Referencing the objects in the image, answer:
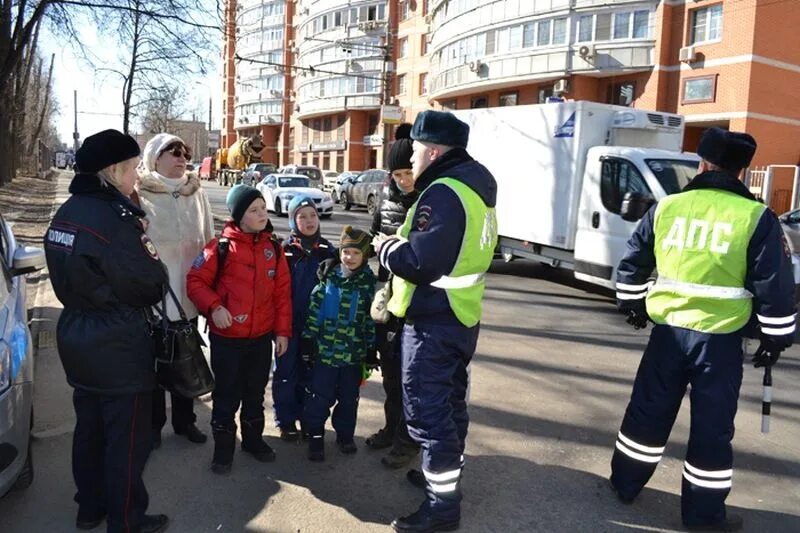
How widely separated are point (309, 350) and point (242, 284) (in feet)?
2.08

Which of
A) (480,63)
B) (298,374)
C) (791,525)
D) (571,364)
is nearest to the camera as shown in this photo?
(791,525)

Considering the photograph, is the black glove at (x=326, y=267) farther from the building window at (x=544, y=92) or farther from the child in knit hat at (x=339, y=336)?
the building window at (x=544, y=92)

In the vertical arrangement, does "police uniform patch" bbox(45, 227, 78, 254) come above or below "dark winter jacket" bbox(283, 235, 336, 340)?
above

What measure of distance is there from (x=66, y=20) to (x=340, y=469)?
1306 centimetres

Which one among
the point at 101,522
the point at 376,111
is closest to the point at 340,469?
the point at 101,522

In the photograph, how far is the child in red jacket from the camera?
3648 millimetres

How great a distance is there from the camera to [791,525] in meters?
3.43

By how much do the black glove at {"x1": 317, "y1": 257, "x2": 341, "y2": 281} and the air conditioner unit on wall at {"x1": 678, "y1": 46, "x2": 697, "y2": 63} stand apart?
1047 inches

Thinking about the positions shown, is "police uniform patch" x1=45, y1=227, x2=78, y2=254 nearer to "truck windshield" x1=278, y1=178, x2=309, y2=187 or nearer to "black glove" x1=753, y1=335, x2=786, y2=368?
"black glove" x1=753, y1=335, x2=786, y2=368

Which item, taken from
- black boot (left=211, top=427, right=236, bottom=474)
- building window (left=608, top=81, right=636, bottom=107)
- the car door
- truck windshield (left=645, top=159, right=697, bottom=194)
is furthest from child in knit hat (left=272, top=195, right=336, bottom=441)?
building window (left=608, top=81, right=636, bottom=107)

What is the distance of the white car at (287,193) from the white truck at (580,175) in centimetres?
1029

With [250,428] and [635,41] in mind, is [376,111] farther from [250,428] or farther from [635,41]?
[250,428]

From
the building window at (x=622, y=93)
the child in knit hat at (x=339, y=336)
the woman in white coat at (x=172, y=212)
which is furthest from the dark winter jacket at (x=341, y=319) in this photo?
the building window at (x=622, y=93)

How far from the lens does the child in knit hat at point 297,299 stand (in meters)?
4.12
